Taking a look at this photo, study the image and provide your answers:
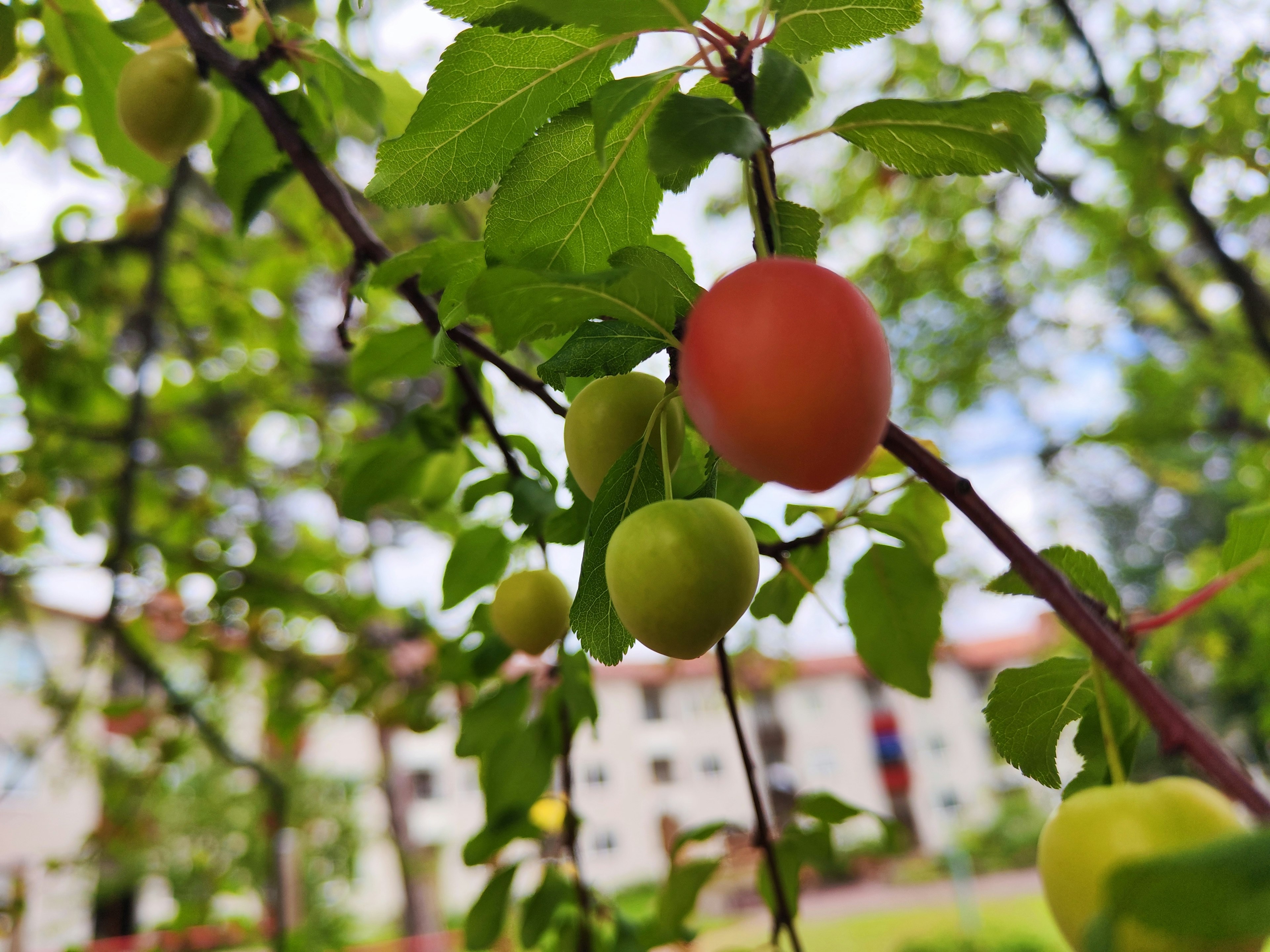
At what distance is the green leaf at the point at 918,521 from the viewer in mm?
650

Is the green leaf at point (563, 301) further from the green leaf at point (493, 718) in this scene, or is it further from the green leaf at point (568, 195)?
the green leaf at point (493, 718)

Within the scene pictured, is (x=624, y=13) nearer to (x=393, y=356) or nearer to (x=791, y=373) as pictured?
(x=791, y=373)

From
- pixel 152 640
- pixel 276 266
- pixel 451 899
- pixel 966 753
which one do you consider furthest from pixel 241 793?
pixel 966 753

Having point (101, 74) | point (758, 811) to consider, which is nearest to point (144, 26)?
point (101, 74)

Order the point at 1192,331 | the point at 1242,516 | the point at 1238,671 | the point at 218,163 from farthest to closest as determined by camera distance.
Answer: the point at 1192,331 < the point at 1238,671 < the point at 218,163 < the point at 1242,516

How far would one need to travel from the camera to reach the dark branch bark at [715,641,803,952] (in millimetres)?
701

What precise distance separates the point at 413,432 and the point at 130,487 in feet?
3.47

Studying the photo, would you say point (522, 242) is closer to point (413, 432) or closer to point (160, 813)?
point (413, 432)

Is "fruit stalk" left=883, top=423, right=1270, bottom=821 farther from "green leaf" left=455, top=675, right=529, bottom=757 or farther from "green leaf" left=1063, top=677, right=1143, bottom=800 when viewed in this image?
"green leaf" left=455, top=675, right=529, bottom=757

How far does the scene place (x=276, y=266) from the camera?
2143 millimetres

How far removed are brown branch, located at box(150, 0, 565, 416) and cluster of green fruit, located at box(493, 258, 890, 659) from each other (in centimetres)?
26

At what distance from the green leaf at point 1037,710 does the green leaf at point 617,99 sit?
0.34 meters

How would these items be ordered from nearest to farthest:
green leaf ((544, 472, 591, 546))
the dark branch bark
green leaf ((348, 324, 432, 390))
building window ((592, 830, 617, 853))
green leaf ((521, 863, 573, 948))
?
1. green leaf ((544, 472, 591, 546))
2. the dark branch bark
3. green leaf ((348, 324, 432, 390))
4. green leaf ((521, 863, 573, 948))
5. building window ((592, 830, 617, 853))

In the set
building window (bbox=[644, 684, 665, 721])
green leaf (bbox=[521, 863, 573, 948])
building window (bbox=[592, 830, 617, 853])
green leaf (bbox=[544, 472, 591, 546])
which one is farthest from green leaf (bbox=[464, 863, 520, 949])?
building window (bbox=[644, 684, 665, 721])
